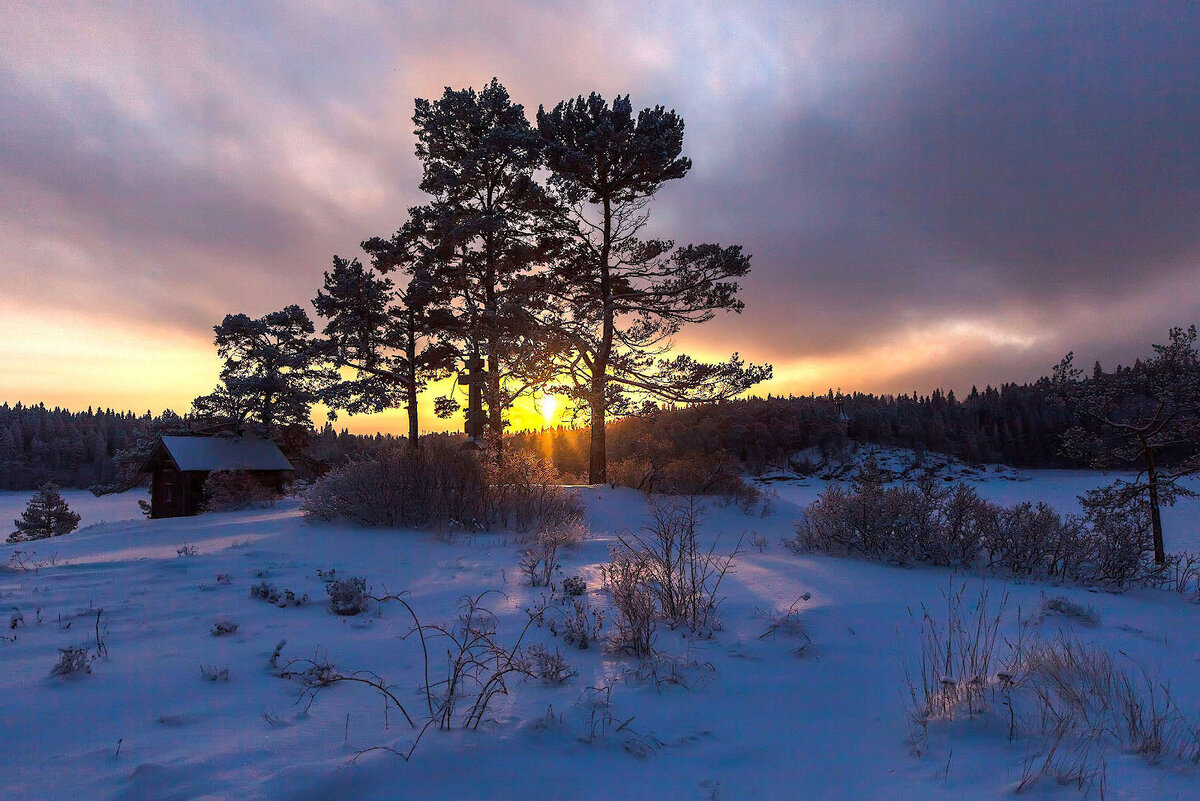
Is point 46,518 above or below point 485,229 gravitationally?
below

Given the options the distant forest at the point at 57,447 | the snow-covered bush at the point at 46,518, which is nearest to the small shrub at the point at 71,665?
the snow-covered bush at the point at 46,518

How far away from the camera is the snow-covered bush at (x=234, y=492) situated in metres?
17.7

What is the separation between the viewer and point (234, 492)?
1869cm

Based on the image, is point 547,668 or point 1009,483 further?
point 1009,483

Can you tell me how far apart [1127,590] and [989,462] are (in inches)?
1112

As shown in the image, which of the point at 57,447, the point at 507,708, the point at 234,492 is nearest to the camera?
the point at 507,708

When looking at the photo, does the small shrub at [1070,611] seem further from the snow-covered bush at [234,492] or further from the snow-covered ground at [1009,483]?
the snow-covered bush at [234,492]

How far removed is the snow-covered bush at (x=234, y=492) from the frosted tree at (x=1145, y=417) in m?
21.0

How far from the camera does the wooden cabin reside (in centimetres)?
2195

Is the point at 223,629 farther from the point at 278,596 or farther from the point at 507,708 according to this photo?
the point at 507,708

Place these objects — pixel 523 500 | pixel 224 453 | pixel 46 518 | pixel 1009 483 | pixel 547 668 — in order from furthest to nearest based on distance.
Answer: pixel 46 518, pixel 1009 483, pixel 224 453, pixel 523 500, pixel 547 668

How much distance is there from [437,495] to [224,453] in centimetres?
1856

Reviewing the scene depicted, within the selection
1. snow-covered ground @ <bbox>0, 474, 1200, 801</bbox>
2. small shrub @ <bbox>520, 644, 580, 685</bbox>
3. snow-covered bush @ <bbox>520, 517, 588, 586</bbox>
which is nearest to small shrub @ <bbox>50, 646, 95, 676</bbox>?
snow-covered ground @ <bbox>0, 474, 1200, 801</bbox>

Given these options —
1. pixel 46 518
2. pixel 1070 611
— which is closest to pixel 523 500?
pixel 1070 611
